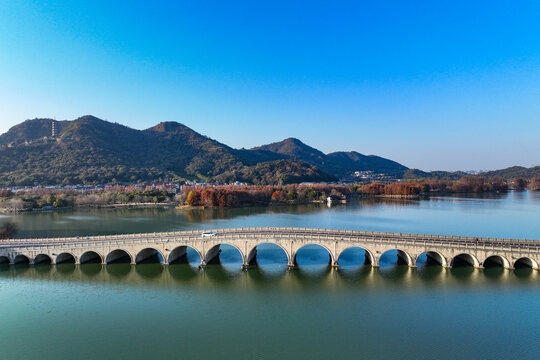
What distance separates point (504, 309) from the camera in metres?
25.0

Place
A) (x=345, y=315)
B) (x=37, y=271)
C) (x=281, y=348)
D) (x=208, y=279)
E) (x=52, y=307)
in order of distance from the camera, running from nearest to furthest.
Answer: (x=281, y=348), (x=345, y=315), (x=52, y=307), (x=208, y=279), (x=37, y=271)

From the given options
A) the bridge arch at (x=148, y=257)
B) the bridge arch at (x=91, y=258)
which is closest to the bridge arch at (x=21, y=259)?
the bridge arch at (x=91, y=258)

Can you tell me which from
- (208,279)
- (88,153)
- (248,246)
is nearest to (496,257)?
(248,246)

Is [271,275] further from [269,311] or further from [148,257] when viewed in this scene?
[148,257]

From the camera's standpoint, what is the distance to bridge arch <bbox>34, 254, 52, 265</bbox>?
3610 cm

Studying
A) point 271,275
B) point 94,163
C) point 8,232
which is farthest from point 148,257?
point 94,163

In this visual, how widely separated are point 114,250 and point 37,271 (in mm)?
Answer: 7774

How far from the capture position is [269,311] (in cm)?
2539

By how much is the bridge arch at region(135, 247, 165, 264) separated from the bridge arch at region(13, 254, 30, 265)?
12.5 m

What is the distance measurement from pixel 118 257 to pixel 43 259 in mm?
8357

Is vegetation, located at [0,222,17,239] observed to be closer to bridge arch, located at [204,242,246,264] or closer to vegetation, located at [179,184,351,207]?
bridge arch, located at [204,242,246,264]

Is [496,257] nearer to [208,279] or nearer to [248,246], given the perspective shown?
[248,246]

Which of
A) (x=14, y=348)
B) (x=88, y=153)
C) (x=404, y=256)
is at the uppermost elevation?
(x=88, y=153)

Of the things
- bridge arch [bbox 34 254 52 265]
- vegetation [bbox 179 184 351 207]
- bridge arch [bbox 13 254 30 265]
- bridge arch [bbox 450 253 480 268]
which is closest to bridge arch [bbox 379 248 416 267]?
bridge arch [bbox 450 253 480 268]
